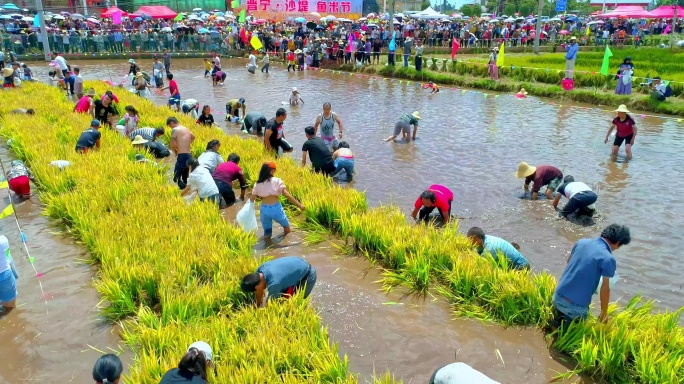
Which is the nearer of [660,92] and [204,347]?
[204,347]

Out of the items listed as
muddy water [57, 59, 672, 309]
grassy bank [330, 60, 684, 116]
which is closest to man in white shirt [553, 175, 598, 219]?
muddy water [57, 59, 672, 309]

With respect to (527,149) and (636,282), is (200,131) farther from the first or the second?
(636,282)

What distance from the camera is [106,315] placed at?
223 inches

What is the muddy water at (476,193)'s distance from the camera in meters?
5.26

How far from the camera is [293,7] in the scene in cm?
4809

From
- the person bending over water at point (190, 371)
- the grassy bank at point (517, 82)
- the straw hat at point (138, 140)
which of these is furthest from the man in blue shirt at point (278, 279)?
the grassy bank at point (517, 82)

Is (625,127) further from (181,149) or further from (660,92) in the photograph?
(181,149)

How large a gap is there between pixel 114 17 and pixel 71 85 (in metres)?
20.0

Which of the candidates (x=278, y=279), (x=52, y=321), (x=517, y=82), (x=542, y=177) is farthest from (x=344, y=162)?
(x=517, y=82)

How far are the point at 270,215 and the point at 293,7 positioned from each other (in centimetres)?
4418

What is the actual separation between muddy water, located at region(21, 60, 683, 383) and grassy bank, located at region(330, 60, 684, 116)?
1474mm

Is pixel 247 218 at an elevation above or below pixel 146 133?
below

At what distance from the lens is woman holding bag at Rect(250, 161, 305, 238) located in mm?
7418

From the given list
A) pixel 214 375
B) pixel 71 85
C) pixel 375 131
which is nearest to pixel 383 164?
pixel 375 131
